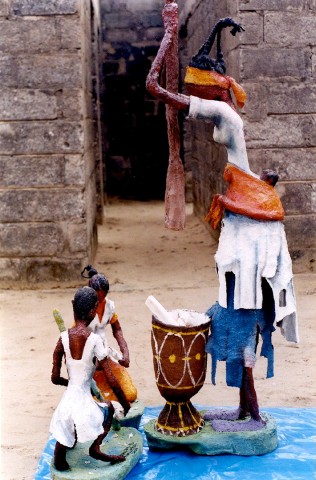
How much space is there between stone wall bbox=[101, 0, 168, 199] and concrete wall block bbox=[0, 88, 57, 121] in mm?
6743

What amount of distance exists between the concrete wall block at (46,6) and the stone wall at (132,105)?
6703mm

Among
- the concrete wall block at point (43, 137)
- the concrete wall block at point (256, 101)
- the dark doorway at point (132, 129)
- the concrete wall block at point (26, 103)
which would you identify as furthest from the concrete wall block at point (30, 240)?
the dark doorway at point (132, 129)

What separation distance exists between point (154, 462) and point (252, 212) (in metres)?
1.22

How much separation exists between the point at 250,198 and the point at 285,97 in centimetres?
372

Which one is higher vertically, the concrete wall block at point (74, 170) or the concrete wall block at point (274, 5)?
the concrete wall block at point (274, 5)

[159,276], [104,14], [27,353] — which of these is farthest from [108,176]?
[27,353]

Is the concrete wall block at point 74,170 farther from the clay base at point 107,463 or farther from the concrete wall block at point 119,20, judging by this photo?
the concrete wall block at point 119,20

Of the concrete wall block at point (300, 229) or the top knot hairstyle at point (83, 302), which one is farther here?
the concrete wall block at point (300, 229)

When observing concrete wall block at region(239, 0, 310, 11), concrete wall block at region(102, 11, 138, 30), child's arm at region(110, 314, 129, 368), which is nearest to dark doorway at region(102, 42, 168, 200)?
concrete wall block at region(102, 11, 138, 30)

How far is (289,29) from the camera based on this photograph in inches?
258

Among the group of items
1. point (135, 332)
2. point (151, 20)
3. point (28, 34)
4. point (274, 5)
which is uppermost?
point (151, 20)

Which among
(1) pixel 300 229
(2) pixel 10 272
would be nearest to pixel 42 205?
(2) pixel 10 272

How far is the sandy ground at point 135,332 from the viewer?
3975 mm

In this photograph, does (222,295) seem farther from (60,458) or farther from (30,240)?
(30,240)
